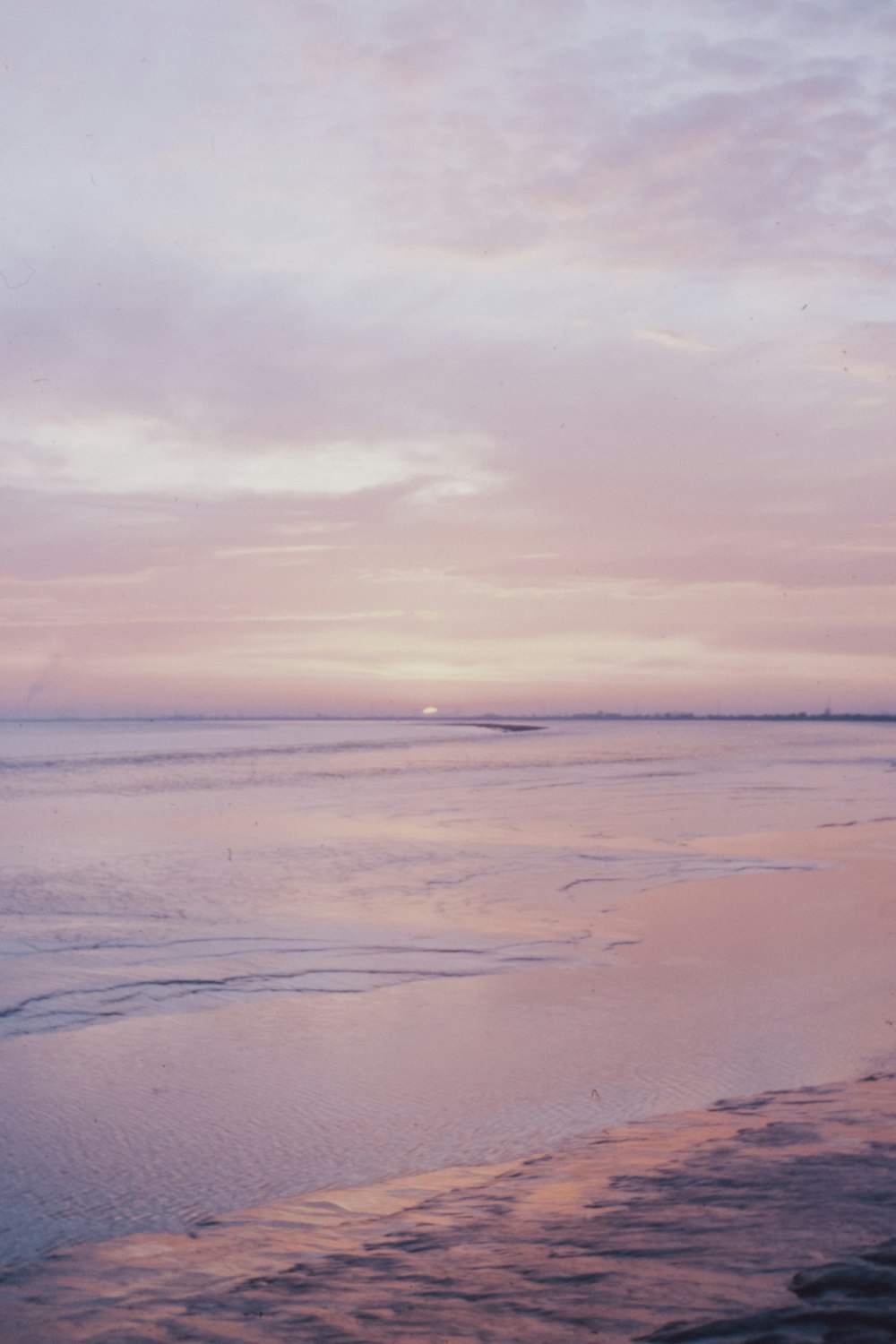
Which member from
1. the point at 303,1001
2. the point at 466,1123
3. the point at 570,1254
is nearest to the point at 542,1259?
the point at 570,1254

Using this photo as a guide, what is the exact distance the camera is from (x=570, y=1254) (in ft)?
13.5

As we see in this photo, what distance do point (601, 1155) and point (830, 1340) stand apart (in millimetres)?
2440

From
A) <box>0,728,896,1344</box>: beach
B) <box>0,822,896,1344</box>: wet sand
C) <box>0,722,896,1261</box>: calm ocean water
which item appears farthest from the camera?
<box>0,722,896,1261</box>: calm ocean water

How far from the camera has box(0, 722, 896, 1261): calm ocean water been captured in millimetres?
5703

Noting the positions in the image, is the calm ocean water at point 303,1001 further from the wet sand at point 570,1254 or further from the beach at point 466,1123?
the wet sand at point 570,1254

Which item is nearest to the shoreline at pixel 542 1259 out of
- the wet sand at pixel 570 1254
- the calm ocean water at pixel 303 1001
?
the wet sand at pixel 570 1254

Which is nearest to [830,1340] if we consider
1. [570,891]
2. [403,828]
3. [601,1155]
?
[601,1155]

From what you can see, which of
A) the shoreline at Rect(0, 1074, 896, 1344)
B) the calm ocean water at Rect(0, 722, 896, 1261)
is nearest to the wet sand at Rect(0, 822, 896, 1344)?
the shoreline at Rect(0, 1074, 896, 1344)

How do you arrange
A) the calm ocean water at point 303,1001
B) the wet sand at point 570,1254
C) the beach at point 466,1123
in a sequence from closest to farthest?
1. the wet sand at point 570,1254
2. the beach at point 466,1123
3. the calm ocean water at point 303,1001

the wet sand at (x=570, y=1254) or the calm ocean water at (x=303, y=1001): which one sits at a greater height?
the wet sand at (x=570, y=1254)

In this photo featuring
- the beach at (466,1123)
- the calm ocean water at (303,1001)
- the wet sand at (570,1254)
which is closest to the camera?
the wet sand at (570,1254)

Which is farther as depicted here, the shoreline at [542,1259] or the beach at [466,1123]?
the beach at [466,1123]

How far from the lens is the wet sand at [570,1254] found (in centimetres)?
350

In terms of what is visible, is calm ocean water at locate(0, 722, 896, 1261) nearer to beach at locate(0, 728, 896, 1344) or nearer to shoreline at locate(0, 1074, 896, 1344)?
beach at locate(0, 728, 896, 1344)
